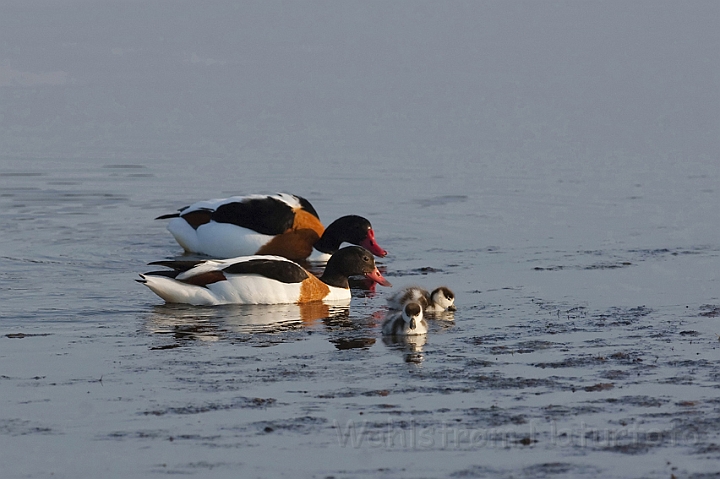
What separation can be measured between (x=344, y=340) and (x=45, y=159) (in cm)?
1427

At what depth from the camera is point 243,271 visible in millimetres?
11359

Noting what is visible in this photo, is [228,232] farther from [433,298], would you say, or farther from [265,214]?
[433,298]

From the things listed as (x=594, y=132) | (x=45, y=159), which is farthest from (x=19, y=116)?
(x=594, y=132)

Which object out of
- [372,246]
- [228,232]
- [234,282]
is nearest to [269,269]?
[234,282]

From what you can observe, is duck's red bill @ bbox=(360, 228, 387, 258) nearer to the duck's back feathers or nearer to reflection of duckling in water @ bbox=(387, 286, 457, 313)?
the duck's back feathers

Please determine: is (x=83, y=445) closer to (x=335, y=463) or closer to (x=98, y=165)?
(x=335, y=463)

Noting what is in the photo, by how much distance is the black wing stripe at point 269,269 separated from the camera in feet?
37.3

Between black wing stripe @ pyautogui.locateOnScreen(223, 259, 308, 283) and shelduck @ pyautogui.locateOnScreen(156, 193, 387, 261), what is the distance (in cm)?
345

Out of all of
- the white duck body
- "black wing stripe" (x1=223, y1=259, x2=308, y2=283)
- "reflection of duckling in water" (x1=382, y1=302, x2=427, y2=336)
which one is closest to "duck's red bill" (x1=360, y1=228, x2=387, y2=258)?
the white duck body

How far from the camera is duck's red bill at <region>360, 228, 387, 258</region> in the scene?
14177 millimetres

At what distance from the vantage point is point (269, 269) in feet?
37.4

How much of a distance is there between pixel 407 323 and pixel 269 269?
2064mm

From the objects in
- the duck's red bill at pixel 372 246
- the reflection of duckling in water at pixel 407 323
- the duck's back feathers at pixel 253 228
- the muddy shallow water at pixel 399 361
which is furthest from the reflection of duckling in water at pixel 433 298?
the duck's back feathers at pixel 253 228

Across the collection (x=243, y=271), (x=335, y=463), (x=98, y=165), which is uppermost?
(x=98, y=165)
